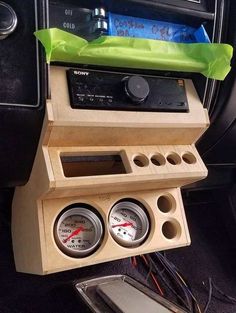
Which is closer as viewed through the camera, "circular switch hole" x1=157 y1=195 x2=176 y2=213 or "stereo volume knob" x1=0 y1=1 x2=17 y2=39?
"stereo volume knob" x1=0 y1=1 x2=17 y2=39

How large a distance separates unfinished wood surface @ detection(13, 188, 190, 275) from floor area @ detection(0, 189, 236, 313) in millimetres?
106

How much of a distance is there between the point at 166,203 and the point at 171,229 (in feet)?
0.17

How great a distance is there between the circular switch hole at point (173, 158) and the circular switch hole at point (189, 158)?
0.8 inches

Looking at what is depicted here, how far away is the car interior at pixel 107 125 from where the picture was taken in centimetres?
53

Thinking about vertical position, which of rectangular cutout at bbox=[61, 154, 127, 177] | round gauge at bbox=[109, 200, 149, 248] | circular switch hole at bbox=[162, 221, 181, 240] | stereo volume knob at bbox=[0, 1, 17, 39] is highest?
stereo volume knob at bbox=[0, 1, 17, 39]

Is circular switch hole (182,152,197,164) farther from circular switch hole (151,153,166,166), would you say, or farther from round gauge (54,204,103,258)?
round gauge (54,204,103,258)

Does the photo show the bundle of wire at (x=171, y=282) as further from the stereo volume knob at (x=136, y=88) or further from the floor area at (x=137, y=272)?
the stereo volume knob at (x=136, y=88)

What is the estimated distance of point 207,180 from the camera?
3.31 feet

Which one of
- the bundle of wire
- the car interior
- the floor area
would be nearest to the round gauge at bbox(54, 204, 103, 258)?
the car interior

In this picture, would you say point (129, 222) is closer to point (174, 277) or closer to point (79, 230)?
point (79, 230)

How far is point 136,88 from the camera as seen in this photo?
1.85ft

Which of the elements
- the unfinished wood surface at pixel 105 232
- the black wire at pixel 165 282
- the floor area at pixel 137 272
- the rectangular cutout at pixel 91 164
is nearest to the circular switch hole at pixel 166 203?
the unfinished wood surface at pixel 105 232

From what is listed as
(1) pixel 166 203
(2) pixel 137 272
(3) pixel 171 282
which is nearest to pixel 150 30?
(1) pixel 166 203

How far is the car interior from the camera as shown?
1.74ft
